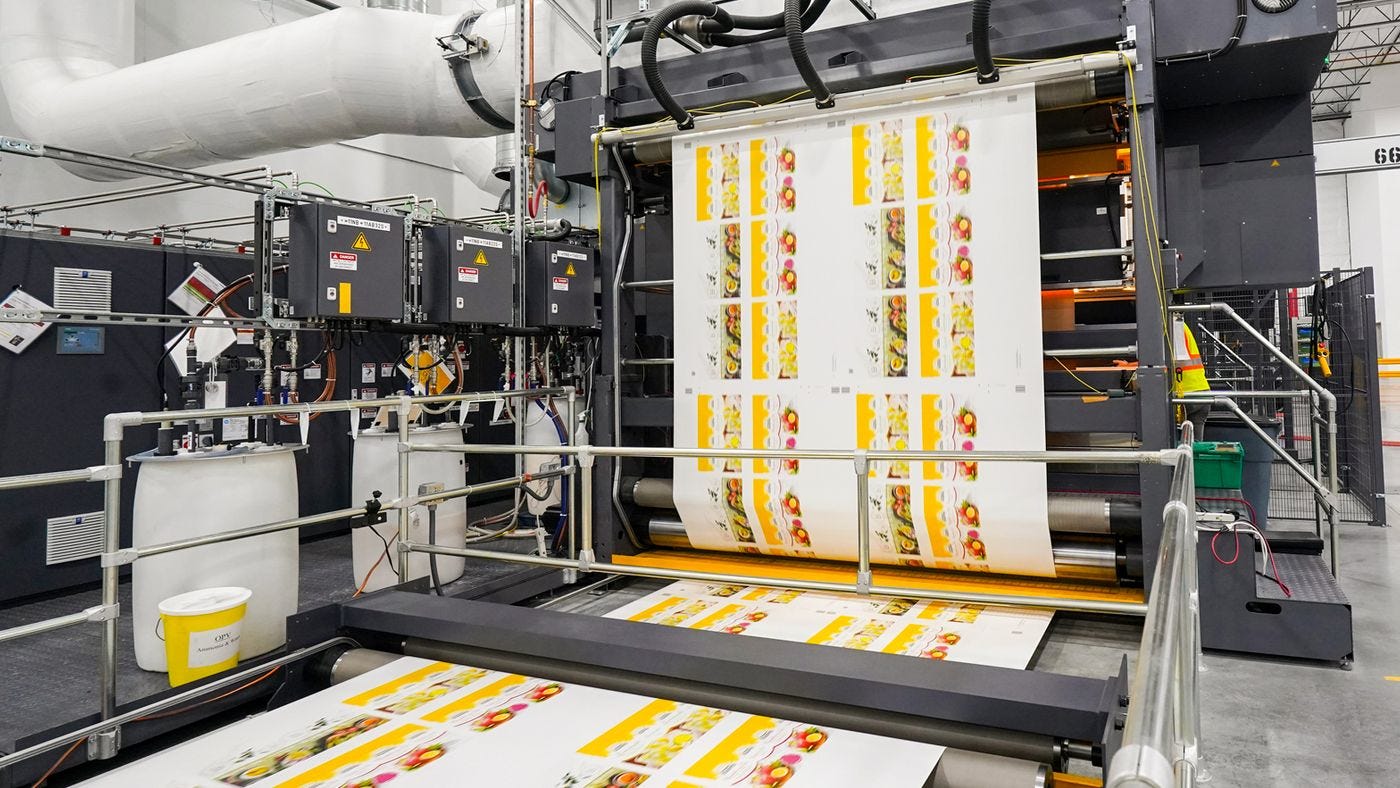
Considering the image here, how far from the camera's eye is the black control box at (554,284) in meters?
4.87

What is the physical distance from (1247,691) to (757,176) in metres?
3.11

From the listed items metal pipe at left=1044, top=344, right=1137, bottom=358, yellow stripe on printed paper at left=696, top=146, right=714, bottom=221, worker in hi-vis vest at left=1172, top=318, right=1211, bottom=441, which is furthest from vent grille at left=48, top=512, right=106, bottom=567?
worker in hi-vis vest at left=1172, top=318, right=1211, bottom=441

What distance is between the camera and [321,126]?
5812mm

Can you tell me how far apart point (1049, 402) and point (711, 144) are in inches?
84.4

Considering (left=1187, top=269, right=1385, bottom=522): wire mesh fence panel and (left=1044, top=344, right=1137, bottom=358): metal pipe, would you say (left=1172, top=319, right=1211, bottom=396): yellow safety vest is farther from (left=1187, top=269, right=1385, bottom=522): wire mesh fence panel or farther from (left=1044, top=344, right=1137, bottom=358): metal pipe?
(left=1187, top=269, right=1385, bottom=522): wire mesh fence panel

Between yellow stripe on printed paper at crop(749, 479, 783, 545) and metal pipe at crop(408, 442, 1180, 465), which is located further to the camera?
yellow stripe on printed paper at crop(749, 479, 783, 545)

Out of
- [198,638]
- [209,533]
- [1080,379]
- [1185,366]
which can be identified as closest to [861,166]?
[1080,379]

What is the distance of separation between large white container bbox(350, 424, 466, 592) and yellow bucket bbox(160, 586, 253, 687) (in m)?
1.21

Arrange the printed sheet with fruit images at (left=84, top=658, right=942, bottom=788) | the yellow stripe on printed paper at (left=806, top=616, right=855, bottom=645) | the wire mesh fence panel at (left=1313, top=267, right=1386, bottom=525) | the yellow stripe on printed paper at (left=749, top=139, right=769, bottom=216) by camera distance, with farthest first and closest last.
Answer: the wire mesh fence panel at (left=1313, top=267, right=1386, bottom=525)
the yellow stripe on printed paper at (left=749, top=139, right=769, bottom=216)
the yellow stripe on printed paper at (left=806, top=616, right=855, bottom=645)
the printed sheet with fruit images at (left=84, top=658, right=942, bottom=788)

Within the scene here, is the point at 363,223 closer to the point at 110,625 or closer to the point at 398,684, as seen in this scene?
the point at 110,625

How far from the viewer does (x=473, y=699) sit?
8.85 feet

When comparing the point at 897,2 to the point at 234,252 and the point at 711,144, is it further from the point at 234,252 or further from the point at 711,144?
the point at 234,252

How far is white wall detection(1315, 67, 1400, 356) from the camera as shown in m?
17.5

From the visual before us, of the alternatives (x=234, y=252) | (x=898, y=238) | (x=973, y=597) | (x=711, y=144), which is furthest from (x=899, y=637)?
(x=234, y=252)
